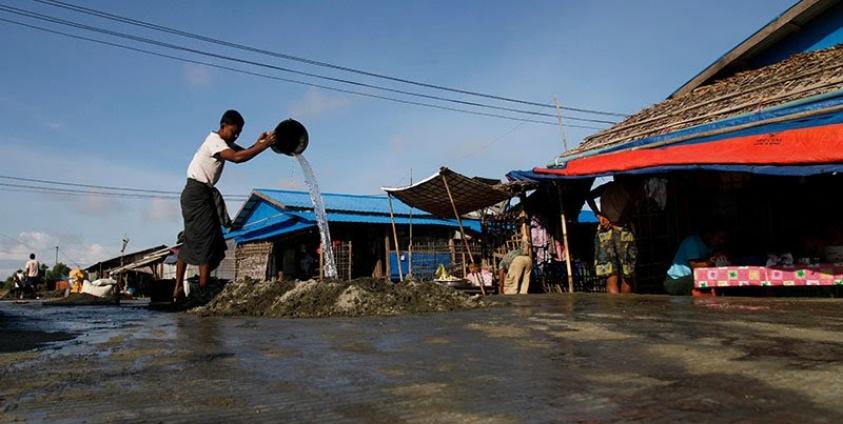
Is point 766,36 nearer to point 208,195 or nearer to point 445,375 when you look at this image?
point 208,195

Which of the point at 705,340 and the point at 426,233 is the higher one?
the point at 426,233

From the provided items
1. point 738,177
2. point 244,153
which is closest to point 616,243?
point 738,177

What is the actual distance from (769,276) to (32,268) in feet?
57.6

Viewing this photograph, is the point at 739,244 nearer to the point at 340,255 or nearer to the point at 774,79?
the point at 774,79

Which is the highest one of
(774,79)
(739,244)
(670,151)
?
(774,79)

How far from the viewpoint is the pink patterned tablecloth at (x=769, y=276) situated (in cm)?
568

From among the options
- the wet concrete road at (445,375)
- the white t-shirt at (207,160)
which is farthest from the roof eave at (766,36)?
the white t-shirt at (207,160)

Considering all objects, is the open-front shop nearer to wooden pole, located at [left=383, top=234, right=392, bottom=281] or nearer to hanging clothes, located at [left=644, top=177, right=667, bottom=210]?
hanging clothes, located at [left=644, top=177, right=667, bottom=210]

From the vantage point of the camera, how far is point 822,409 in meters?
1.27

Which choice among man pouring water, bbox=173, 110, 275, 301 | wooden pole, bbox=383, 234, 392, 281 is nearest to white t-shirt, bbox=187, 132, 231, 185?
man pouring water, bbox=173, 110, 275, 301

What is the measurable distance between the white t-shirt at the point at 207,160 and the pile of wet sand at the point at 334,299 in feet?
3.44

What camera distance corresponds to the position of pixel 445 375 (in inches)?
69.7

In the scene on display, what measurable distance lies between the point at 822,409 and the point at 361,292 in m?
3.61

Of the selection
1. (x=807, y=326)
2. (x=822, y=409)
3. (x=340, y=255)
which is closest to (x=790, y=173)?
(x=807, y=326)
